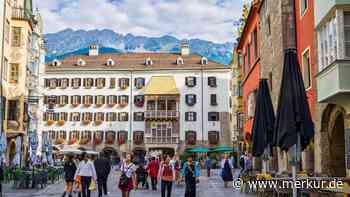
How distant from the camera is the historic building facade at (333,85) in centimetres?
1567

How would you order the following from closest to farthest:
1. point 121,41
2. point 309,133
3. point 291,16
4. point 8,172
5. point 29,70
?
1. point 309,133
2. point 291,16
3. point 8,172
4. point 29,70
5. point 121,41

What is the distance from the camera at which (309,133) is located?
11.5 m

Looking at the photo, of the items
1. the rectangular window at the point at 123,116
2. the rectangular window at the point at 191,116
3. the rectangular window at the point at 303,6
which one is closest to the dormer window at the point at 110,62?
the rectangular window at the point at 123,116

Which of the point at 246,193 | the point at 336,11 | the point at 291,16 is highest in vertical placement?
the point at 291,16

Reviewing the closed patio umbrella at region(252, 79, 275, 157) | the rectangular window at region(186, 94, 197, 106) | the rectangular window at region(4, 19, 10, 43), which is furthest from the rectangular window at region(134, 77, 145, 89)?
the closed patio umbrella at region(252, 79, 275, 157)

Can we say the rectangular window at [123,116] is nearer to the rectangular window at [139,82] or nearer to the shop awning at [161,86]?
the shop awning at [161,86]

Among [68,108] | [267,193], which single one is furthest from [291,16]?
[68,108]

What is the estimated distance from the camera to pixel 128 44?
167 meters

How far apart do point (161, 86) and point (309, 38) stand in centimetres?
5074

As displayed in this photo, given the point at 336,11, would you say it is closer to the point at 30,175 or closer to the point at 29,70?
the point at 30,175

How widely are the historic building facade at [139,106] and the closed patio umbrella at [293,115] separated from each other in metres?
57.2

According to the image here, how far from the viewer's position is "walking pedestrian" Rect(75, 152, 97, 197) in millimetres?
17094

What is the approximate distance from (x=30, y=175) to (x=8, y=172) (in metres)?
4.03

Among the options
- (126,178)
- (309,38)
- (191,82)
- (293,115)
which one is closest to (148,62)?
(191,82)
